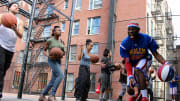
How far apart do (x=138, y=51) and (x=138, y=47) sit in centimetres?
7

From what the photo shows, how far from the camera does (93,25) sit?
17.0m

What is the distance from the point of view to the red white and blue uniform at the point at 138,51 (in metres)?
3.23

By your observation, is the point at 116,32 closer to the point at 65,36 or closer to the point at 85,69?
the point at 85,69

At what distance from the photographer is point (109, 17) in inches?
604

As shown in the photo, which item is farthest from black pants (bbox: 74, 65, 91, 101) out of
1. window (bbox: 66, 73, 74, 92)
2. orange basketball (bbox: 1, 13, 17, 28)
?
window (bbox: 66, 73, 74, 92)

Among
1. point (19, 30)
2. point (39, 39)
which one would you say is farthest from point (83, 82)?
point (39, 39)

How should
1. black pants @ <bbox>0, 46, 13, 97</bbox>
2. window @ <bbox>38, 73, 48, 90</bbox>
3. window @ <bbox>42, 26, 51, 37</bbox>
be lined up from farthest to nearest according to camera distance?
window @ <bbox>42, 26, 51, 37</bbox>
window @ <bbox>38, 73, 48, 90</bbox>
black pants @ <bbox>0, 46, 13, 97</bbox>

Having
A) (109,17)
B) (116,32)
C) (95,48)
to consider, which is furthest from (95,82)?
(109,17)

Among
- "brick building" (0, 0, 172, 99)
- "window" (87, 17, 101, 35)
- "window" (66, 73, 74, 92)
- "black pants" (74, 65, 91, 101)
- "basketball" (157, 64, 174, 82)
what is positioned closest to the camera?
"basketball" (157, 64, 174, 82)

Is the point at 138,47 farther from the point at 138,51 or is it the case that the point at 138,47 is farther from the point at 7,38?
the point at 7,38

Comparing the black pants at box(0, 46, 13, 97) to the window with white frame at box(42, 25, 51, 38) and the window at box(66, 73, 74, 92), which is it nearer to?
the window at box(66, 73, 74, 92)

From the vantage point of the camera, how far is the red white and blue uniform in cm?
323

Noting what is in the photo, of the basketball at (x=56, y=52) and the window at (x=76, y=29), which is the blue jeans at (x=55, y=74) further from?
the window at (x=76, y=29)

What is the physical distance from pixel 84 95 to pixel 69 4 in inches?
595
